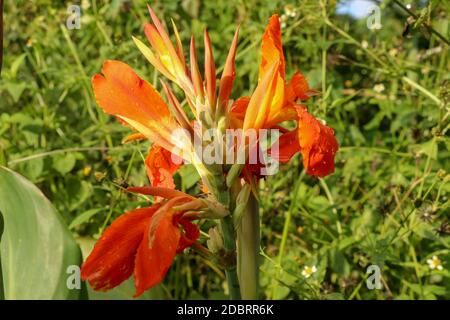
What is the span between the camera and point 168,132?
2.96 feet

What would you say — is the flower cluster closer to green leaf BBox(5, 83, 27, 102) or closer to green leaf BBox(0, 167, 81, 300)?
green leaf BBox(0, 167, 81, 300)

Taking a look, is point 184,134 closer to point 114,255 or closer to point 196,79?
point 196,79

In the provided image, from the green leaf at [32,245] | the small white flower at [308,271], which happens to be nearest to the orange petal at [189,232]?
the green leaf at [32,245]

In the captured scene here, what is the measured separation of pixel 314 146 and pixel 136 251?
244 millimetres

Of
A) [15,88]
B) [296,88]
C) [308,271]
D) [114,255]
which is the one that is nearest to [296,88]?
[296,88]

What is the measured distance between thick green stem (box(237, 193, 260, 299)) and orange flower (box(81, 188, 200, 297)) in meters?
0.10

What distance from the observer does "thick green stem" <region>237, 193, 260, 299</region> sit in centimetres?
87

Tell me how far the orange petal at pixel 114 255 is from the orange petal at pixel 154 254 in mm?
16

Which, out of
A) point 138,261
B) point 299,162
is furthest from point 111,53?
point 138,261

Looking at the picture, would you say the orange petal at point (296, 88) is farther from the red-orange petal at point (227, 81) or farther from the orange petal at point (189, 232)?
the orange petal at point (189, 232)

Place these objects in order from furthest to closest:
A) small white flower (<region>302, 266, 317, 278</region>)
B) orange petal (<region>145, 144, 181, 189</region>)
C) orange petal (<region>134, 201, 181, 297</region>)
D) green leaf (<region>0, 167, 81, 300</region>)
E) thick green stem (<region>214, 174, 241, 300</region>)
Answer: small white flower (<region>302, 266, 317, 278</region>) < green leaf (<region>0, 167, 81, 300</region>) < orange petal (<region>145, 144, 181, 189</region>) < thick green stem (<region>214, 174, 241, 300</region>) < orange petal (<region>134, 201, 181, 297</region>)

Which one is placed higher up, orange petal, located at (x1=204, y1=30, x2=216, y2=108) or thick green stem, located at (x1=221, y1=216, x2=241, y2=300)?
orange petal, located at (x1=204, y1=30, x2=216, y2=108)

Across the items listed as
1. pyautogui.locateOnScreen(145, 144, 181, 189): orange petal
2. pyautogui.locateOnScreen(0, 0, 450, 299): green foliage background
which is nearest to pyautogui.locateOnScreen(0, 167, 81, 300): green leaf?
pyautogui.locateOnScreen(0, 0, 450, 299): green foliage background

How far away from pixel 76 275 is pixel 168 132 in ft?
1.53
